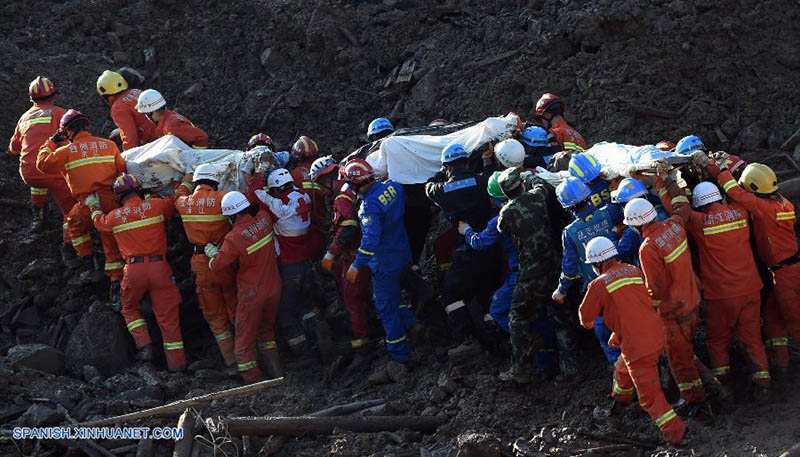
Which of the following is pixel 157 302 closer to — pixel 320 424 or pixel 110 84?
pixel 320 424

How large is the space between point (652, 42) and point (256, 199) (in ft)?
21.3

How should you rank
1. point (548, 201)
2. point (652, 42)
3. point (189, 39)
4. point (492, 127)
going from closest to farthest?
point (548, 201) < point (492, 127) < point (652, 42) < point (189, 39)

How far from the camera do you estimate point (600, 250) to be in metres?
8.55

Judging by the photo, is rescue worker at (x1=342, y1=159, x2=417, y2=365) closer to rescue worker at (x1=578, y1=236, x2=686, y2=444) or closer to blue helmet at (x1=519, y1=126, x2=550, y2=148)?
blue helmet at (x1=519, y1=126, x2=550, y2=148)

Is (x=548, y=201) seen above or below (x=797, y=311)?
above

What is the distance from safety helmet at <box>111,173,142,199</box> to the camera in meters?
11.4

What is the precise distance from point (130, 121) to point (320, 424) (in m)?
5.34

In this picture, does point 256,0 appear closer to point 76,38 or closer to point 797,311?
point 76,38

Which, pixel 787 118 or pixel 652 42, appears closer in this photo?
pixel 787 118

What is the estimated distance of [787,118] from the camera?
521 inches

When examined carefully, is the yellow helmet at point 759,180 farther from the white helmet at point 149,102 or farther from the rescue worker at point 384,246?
the white helmet at point 149,102

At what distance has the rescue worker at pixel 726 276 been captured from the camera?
904 cm

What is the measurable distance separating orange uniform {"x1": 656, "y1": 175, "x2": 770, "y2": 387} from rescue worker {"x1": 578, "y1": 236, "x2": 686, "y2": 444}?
3.11 ft

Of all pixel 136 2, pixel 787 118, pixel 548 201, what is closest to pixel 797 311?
pixel 548 201
